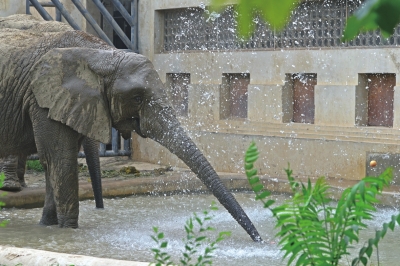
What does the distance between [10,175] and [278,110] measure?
13.9ft

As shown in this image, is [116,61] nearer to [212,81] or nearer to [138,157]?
[212,81]

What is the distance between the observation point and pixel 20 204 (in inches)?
362

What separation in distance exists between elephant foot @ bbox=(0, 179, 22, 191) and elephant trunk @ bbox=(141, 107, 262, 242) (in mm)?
2688

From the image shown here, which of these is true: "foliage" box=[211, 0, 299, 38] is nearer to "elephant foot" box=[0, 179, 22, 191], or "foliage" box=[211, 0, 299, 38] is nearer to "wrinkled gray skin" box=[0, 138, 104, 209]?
"wrinkled gray skin" box=[0, 138, 104, 209]

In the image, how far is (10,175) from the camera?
9.52 metres

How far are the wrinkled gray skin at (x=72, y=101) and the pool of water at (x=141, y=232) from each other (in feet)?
1.44

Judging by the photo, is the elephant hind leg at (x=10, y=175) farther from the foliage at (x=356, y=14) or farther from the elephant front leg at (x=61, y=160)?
the foliage at (x=356, y=14)

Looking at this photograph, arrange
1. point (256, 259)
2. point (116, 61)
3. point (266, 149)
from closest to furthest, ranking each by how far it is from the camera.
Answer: point (256, 259) → point (116, 61) → point (266, 149)

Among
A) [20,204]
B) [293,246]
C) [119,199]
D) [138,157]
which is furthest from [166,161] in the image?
[293,246]

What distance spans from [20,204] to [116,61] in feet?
8.75

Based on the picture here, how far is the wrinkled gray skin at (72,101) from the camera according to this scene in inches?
284

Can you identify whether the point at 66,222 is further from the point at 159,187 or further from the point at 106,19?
the point at 106,19

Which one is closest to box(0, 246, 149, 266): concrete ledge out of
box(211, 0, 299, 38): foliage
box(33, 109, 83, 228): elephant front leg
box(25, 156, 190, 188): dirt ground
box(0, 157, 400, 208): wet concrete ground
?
box(33, 109, 83, 228): elephant front leg

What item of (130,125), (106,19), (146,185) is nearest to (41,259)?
(130,125)
